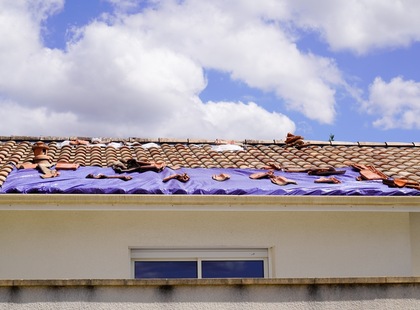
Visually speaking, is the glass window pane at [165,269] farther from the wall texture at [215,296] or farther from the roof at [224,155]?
the wall texture at [215,296]

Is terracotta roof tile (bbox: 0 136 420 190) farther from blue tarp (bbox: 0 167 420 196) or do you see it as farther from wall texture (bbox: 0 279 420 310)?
wall texture (bbox: 0 279 420 310)

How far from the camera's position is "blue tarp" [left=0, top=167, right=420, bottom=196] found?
942 cm

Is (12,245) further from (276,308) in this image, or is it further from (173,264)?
(276,308)

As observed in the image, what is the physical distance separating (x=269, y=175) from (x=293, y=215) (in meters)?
0.93

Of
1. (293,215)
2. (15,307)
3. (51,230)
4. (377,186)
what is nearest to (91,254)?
(51,230)

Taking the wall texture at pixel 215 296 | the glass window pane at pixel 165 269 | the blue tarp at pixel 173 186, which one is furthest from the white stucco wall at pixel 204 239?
the wall texture at pixel 215 296

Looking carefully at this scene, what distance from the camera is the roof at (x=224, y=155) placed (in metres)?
11.5

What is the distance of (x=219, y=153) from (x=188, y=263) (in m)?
3.58

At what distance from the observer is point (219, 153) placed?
43.0 feet

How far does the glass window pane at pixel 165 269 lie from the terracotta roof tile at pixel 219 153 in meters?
2.21

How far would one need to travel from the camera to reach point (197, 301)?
625 centimetres

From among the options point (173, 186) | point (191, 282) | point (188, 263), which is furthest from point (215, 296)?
point (188, 263)

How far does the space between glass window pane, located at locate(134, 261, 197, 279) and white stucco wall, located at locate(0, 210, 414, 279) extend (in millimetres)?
261

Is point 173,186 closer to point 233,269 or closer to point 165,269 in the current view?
point 165,269
